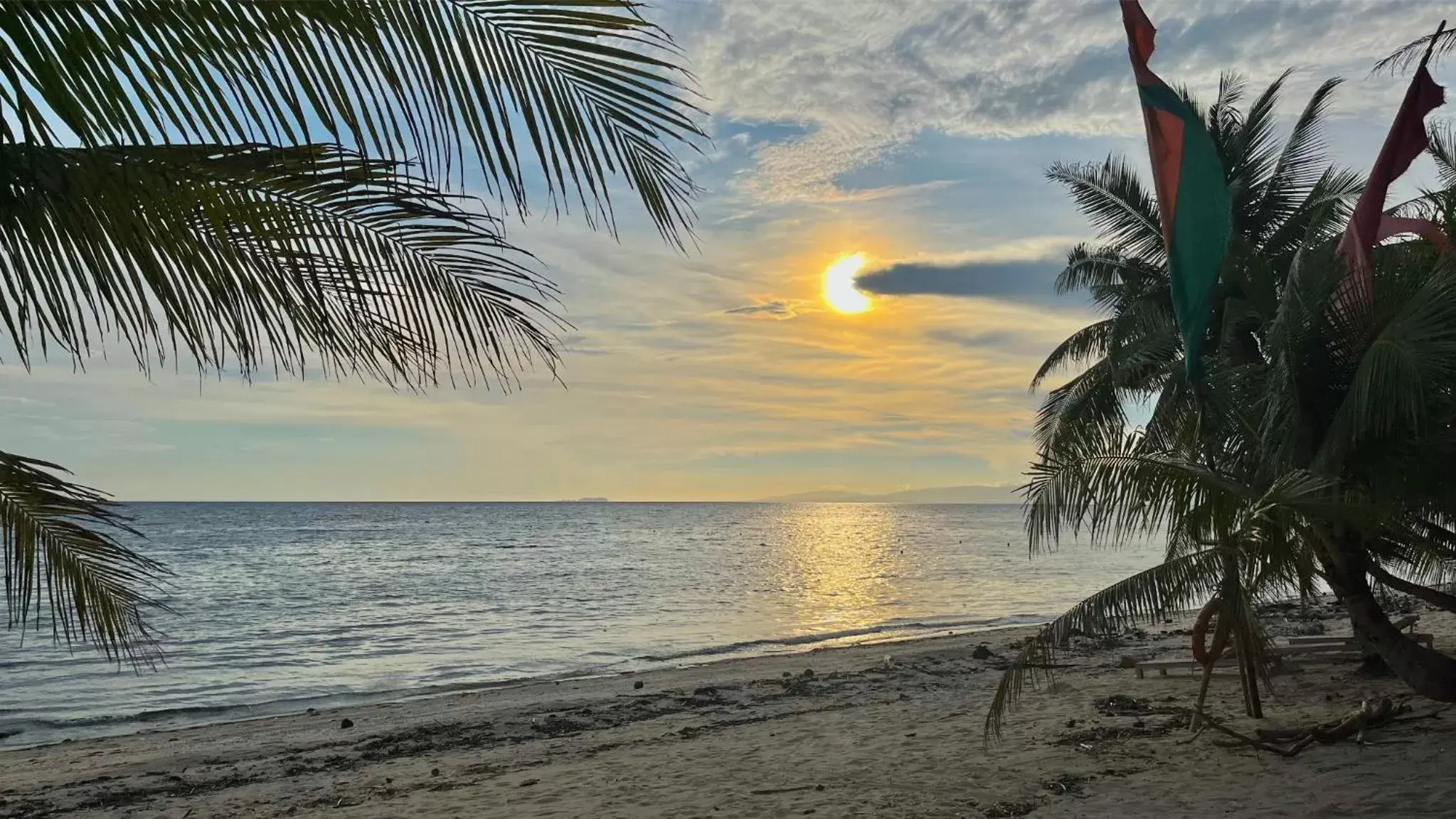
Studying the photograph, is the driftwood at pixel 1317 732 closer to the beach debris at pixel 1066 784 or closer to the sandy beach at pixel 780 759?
the sandy beach at pixel 780 759

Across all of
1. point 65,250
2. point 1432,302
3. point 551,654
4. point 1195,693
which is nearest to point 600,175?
point 65,250

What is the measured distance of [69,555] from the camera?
10.4 feet

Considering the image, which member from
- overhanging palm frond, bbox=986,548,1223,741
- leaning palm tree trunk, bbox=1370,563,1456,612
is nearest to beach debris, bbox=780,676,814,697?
overhanging palm frond, bbox=986,548,1223,741

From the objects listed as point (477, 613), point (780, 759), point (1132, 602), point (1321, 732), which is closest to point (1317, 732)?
point (1321, 732)

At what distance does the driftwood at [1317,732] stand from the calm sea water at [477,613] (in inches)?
376

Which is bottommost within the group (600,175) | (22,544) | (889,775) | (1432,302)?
(889,775)

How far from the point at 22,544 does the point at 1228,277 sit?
34.2 feet

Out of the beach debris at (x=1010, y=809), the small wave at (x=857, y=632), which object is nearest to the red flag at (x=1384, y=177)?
the beach debris at (x=1010, y=809)

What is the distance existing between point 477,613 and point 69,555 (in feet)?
91.5

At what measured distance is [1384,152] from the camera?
823cm

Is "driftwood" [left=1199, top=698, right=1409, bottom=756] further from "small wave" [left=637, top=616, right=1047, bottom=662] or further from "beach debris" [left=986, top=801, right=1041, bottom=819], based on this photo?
"small wave" [left=637, top=616, right=1047, bottom=662]

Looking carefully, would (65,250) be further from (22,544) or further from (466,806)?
(466,806)

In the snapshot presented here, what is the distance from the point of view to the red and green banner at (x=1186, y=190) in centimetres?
713

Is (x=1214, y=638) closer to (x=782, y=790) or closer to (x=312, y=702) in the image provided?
(x=782, y=790)
